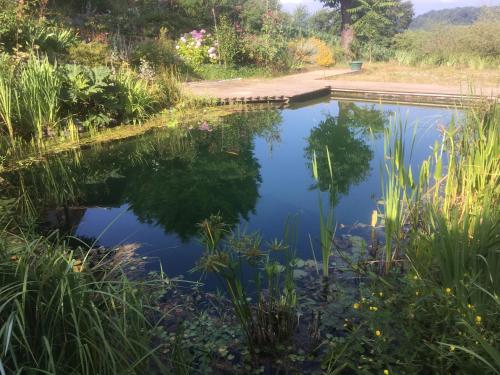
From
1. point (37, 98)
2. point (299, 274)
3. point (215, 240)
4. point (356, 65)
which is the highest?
point (356, 65)

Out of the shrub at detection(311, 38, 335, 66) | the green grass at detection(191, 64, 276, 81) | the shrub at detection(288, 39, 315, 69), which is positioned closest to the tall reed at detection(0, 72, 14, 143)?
the green grass at detection(191, 64, 276, 81)

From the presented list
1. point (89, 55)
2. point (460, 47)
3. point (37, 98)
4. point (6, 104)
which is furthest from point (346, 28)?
point (6, 104)

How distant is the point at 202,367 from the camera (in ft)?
6.32

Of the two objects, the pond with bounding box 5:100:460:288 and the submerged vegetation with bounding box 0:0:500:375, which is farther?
the pond with bounding box 5:100:460:288

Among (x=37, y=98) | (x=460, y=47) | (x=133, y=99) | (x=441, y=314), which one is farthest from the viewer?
(x=460, y=47)

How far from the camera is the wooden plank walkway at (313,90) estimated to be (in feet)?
28.5

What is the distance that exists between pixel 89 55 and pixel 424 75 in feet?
29.8

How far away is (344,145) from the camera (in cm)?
598

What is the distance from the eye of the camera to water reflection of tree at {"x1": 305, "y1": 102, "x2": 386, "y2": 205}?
15.1 ft

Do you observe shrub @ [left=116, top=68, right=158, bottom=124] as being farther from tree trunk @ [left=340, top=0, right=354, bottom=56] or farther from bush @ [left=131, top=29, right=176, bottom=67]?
tree trunk @ [left=340, top=0, right=354, bottom=56]

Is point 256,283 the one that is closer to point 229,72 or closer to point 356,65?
point 229,72

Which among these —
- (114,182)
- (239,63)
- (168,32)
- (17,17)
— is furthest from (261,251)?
(168,32)

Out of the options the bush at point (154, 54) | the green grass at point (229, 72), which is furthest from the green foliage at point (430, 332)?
the green grass at point (229, 72)

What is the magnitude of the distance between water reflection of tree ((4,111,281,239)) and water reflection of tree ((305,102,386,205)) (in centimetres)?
77
